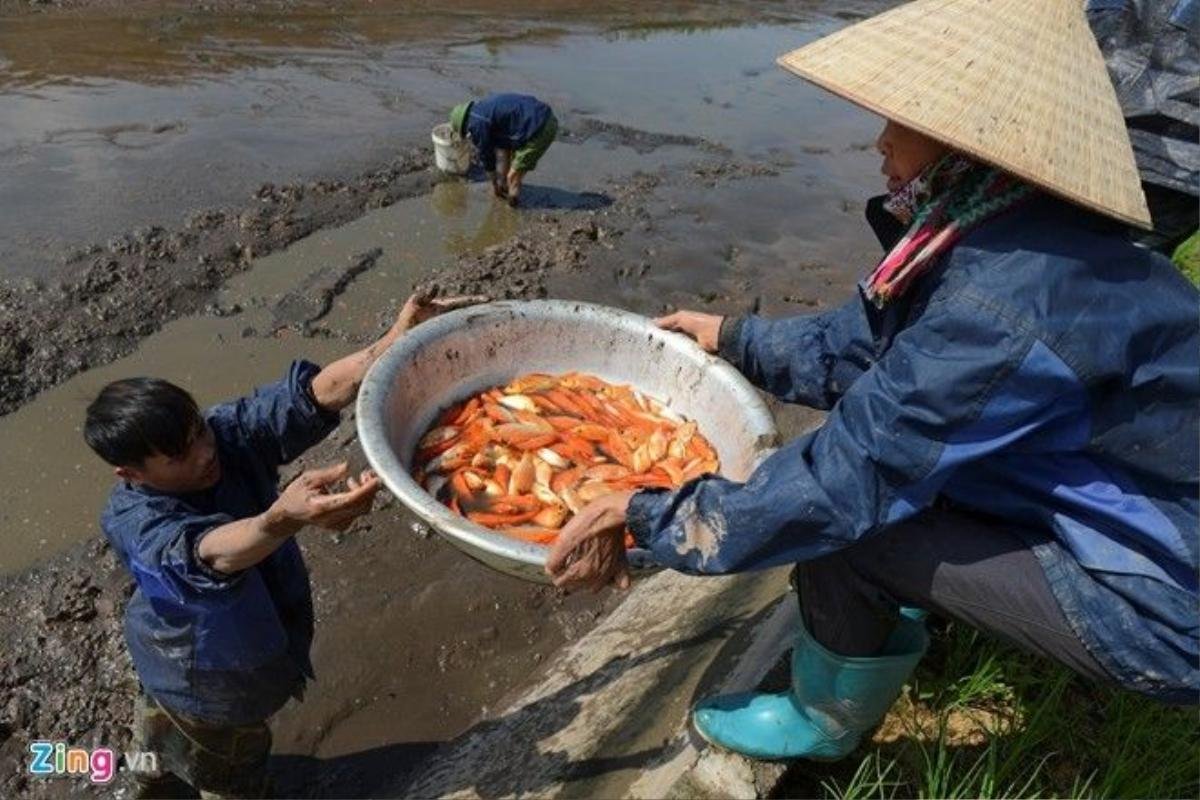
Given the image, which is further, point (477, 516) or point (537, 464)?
point (537, 464)

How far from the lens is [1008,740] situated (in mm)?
2670

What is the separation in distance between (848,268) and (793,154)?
134 inches

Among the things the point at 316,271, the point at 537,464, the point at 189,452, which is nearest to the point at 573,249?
the point at 316,271

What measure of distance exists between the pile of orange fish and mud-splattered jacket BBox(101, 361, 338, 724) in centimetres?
52

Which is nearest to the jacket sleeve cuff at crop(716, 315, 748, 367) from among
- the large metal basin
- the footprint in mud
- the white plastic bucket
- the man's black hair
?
the large metal basin

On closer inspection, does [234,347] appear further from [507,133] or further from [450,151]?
[507,133]

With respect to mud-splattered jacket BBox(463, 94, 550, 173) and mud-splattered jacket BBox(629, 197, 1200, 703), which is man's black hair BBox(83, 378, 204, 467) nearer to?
mud-splattered jacket BBox(629, 197, 1200, 703)

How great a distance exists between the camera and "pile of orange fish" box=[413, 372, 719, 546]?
3.03m

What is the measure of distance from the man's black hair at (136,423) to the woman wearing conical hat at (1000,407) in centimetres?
108

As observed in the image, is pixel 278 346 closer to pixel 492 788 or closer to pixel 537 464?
pixel 537 464

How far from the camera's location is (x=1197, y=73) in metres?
3.93

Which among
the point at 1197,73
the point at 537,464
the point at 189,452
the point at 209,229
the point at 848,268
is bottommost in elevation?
the point at 848,268

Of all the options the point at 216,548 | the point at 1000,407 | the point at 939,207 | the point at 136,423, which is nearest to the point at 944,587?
the point at 1000,407

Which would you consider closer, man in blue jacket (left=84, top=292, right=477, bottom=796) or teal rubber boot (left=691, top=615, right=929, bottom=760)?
man in blue jacket (left=84, top=292, right=477, bottom=796)
